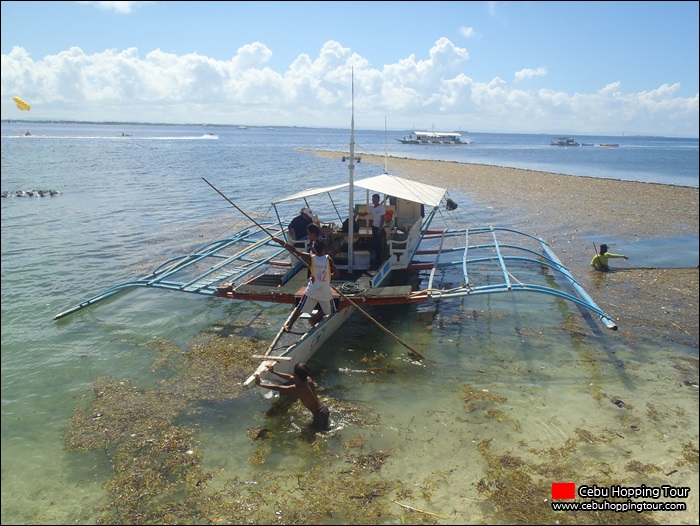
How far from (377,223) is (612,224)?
650 inches

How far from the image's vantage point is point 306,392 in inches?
296

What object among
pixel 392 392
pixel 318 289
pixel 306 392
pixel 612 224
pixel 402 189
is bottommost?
pixel 392 392

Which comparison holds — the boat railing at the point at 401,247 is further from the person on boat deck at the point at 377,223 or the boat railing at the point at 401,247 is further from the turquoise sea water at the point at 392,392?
Answer: the turquoise sea water at the point at 392,392

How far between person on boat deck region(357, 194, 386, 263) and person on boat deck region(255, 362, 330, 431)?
6.51m

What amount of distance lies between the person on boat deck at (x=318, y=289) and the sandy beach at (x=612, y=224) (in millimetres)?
6270

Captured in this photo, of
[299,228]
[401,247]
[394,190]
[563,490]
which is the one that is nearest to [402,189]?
[394,190]

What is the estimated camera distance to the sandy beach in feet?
39.9

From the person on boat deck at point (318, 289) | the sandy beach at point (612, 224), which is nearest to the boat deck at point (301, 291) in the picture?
the person on boat deck at point (318, 289)

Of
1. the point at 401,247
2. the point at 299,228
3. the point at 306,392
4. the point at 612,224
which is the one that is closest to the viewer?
the point at 306,392

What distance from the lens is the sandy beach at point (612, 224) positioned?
39.9ft

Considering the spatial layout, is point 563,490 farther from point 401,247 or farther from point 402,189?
point 402,189

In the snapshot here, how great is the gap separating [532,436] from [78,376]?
9254 millimetres

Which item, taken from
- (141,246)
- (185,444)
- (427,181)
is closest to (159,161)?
(427,181)

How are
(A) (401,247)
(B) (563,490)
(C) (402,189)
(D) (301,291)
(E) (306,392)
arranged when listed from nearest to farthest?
(B) (563,490), (E) (306,392), (D) (301,291), (A) (401,247), (C) (402,189)
